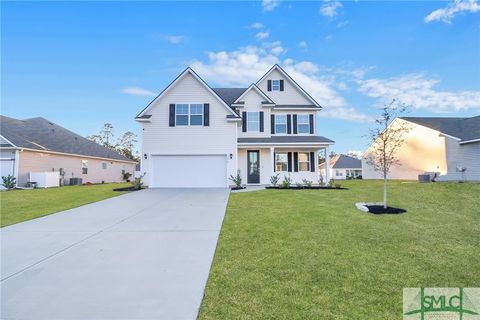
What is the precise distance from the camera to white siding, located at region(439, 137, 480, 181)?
65.6 feet

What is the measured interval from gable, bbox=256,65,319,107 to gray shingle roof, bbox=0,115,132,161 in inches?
752

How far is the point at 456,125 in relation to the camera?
80.2 feet

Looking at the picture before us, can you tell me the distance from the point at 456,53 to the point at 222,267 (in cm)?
1882

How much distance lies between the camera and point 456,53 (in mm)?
15281

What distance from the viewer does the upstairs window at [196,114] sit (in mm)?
17188

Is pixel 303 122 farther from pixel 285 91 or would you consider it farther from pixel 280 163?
pixel 280 163

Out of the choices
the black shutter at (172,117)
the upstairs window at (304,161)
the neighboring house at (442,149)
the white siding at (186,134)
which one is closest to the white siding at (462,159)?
the neighboring house at (442,149)

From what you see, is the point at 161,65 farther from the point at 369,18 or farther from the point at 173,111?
the point at 369,18

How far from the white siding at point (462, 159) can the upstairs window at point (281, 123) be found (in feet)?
47.7

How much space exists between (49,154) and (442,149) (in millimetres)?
34596

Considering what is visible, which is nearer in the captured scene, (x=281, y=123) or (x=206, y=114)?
(x=206, y=114)

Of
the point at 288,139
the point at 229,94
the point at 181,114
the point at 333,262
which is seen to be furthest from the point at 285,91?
the point at 333,262

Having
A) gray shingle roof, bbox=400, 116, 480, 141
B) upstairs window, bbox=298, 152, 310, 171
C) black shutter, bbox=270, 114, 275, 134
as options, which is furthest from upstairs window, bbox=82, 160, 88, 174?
gray shingle roof, bbox=400, 116, 480, 141

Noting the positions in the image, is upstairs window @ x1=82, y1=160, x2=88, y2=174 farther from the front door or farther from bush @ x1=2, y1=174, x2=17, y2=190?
the front door
